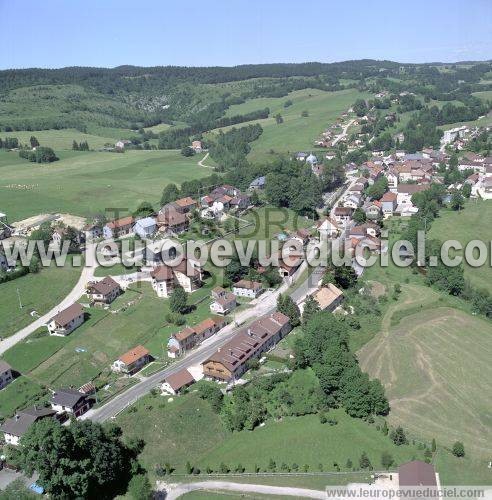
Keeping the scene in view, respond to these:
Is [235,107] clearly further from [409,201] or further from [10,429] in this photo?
[10,429]

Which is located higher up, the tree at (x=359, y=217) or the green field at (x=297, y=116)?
the green field at (x=297, y=116)

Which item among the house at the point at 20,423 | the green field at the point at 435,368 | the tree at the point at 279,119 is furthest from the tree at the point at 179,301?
the tree at the point at 279,119

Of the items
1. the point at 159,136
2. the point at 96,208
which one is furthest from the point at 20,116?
the point at 96,208

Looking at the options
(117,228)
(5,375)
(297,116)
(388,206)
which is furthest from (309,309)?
(297,116)

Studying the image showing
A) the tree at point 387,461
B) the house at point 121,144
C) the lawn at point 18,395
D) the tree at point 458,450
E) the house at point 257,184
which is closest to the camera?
the tree at point 387,461

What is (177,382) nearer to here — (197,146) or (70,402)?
(70,402)

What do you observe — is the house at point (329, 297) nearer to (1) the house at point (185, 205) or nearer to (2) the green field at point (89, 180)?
(1) the house at point (185, 205)

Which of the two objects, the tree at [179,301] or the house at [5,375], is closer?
the house at [5,375]
